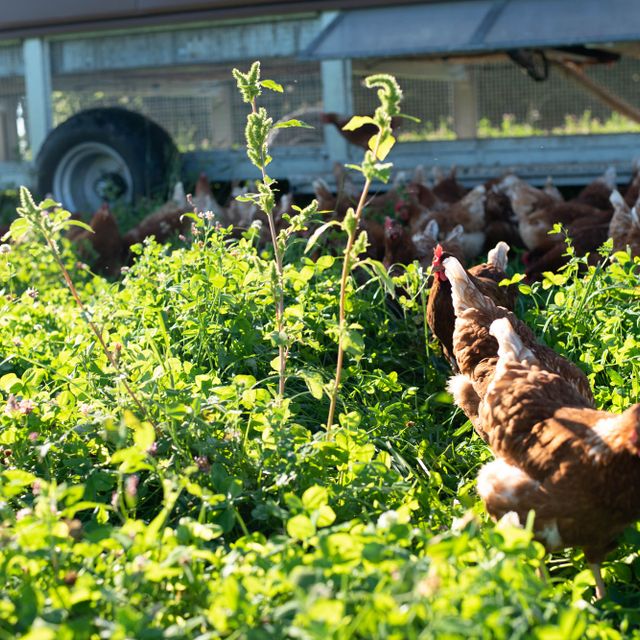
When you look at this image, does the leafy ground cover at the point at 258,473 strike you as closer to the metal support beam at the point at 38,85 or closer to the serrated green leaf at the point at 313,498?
the serrated green leaf at the point at 313,498

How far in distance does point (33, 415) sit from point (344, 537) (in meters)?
1.31

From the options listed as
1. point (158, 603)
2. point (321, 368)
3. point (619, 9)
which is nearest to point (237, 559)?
point (158, 603)

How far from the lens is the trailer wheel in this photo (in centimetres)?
812

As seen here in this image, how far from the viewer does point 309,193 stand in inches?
305

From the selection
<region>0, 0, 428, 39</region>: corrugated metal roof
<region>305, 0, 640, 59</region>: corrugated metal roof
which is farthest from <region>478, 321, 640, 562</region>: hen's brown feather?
<region>0, 0, 428, 39</region>: corrugated metal roof

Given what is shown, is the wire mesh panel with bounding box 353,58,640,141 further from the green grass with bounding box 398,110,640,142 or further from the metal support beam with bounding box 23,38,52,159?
the metal support beam with bounding box 23,38,52,159

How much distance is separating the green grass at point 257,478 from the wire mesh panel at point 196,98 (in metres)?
3.95

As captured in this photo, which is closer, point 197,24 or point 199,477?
point 199,477

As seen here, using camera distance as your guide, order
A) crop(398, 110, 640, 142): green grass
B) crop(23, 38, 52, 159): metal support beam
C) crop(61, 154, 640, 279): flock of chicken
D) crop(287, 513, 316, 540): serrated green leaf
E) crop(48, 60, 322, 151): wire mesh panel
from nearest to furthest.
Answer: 1. crop(287, 513, 316, 540): serrated green leaf
2. crop(61, 154, 640, 279): flock of chicken
3. crop(48, 60, 322, 151): wire mesh panel
4. crop(398, 110, 640, 142): green grass
5. crop(23, 38, 52, 159): metal support beam

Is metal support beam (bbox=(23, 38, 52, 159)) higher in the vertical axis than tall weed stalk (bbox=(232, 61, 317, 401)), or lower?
higher

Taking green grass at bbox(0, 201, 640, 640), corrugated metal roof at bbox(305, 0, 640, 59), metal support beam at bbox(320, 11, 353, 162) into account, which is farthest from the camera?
metal support beam at bbox(320, 11, 353, 162)

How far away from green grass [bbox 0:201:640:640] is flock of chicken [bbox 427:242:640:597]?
136 mm

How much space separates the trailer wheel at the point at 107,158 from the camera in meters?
8.12

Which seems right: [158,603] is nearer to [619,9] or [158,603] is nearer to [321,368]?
[321,368]
